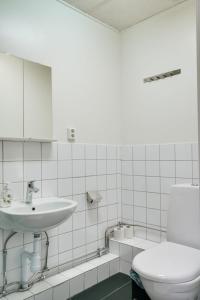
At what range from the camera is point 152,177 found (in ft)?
7.84

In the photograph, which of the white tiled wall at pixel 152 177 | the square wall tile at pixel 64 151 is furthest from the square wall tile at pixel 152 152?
the square wall tile at pixel 64 151

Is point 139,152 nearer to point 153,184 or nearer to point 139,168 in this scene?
point 139,168

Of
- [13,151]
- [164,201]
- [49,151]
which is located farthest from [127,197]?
[13,151]

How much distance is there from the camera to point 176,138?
225 cm

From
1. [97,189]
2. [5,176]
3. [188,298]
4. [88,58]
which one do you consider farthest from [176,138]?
[5,176]

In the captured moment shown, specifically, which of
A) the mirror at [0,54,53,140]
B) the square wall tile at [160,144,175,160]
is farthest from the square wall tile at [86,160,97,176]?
the square wall tile at [160,144,175,160]

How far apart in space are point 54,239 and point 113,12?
208 centimetres

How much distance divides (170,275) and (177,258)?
23 cm

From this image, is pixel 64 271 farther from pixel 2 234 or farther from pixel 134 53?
pixel 134 53

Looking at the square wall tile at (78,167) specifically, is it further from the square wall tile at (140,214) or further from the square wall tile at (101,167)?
the square wall tile at (140,214)

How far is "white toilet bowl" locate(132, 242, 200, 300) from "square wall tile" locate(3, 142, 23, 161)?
1.09 meters

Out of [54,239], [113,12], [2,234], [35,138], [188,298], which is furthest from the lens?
[113,12]

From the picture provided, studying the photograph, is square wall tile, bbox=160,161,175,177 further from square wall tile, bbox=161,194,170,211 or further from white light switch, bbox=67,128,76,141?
white light switch, bbox=67,128,76,141

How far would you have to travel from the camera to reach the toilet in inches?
56.1
